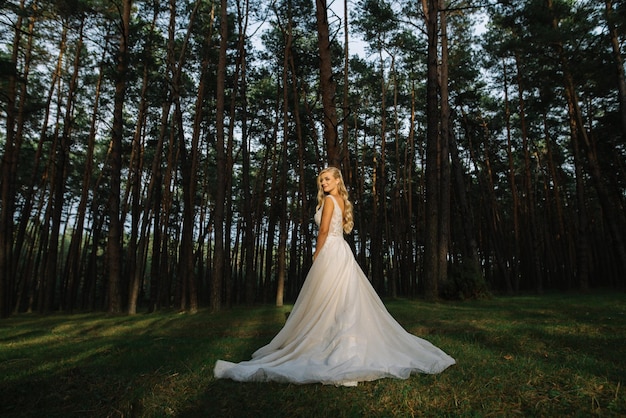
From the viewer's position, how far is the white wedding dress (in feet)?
11.3

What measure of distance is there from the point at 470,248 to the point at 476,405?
12841 mm

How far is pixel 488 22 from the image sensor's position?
18.2 metres

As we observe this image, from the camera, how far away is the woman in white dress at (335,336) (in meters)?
3.45

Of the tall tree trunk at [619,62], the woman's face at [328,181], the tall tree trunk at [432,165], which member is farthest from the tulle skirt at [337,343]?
the tall tree trunk at [619,62]

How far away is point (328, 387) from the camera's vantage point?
3.22 m

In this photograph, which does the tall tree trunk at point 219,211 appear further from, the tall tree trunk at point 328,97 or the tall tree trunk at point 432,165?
the tall tree trunk at point 432,165

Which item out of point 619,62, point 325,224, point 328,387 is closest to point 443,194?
point 619,62

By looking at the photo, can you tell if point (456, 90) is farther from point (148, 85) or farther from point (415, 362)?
point (415, 362)

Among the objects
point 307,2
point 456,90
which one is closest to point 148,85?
point 307,2

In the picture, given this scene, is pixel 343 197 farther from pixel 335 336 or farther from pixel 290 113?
pixel 290 113

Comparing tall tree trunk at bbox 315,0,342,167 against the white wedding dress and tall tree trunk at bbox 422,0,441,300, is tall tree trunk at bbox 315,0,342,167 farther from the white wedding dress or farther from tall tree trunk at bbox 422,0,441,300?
tall tree trunk at bbox 422,0,441,300

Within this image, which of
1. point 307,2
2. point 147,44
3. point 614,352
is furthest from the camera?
point 307,2

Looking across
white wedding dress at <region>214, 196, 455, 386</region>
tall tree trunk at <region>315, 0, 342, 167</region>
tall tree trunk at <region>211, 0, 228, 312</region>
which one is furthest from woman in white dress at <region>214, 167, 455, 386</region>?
tall tree trunk at <region>211, 0, 228, 312</region>

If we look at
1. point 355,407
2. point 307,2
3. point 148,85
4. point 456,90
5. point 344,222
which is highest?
point 307,2
